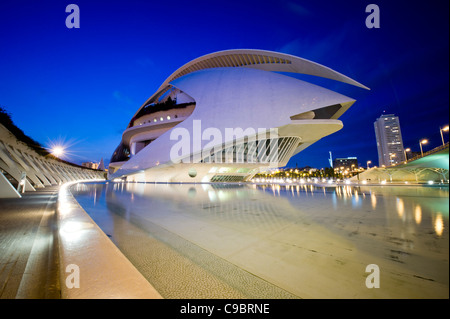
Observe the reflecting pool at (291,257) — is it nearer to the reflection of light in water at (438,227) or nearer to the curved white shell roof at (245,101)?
the reflection of light in water at (438,227)

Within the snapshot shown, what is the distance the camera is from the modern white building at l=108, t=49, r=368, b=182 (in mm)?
16625

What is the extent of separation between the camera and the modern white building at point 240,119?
54.5 feet

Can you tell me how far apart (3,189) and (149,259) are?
367 inches

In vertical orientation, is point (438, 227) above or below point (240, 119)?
below

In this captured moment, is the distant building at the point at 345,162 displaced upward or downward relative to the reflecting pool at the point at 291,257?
upward

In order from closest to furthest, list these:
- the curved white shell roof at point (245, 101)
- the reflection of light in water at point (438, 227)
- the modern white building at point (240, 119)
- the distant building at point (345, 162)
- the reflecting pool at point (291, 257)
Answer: the reflecting pool at point (291, 257) → the reflection of light in water at point (438, 227) → the curved white shell roof at point (245, 101) → the modern white building at point (240, 119) → the distant building at point (345, 162)

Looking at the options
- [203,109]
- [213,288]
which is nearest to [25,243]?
[213,288]

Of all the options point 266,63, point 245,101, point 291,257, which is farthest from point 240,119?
point 291,257

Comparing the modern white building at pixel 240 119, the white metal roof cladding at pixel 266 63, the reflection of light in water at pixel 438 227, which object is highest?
the white metal roof cladding at pixel 266 63

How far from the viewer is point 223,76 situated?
1970 cm

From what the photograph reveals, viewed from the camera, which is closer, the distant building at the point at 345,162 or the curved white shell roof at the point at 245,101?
the curved white shell roof at the point at 245,101

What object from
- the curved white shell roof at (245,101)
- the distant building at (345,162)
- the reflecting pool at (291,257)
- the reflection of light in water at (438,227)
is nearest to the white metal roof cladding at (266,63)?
the curved white shell roof at (245,101)

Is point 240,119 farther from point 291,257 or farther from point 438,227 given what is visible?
point 291,257

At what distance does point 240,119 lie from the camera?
17.2 m
